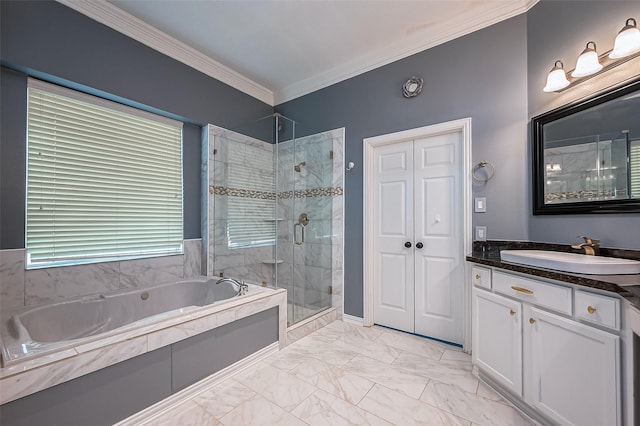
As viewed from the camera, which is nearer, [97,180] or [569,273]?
[569,273]

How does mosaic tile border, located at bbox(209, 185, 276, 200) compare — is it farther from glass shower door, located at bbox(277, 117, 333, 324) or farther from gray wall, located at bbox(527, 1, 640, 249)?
gray wall, located at bbox(527, 1, 640, 249)

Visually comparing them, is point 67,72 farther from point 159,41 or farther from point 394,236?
point 394,236

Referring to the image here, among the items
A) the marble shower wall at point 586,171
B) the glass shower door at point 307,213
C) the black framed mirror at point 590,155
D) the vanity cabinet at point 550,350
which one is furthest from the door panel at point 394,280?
the marble shower wall at point 586,171

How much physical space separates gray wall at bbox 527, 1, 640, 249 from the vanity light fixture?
0.05m

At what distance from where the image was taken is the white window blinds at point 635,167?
4.78 feet

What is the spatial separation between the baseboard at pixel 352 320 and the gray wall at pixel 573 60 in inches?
70.4

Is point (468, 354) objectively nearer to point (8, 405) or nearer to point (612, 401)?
point (612, 401)

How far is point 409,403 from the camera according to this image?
1609mm

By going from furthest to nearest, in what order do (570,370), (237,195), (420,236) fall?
(237,195), (420,236), (570,370)

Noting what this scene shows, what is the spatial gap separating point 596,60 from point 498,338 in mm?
1839

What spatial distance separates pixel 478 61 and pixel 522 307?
2.04 m

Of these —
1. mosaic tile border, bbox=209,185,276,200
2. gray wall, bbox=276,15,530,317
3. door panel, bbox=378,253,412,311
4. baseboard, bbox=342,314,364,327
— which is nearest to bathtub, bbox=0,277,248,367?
mosaic tile border, bbox=209,185,276,200

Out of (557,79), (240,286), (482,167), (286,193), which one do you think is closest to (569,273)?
(482,167)

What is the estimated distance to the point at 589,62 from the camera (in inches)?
61.9
